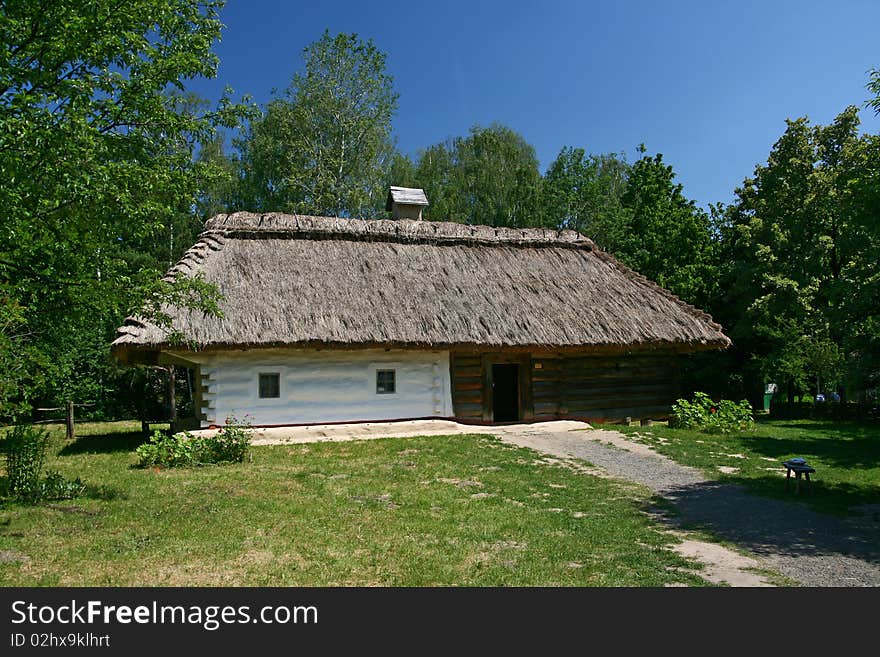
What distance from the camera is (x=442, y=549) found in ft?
21.6

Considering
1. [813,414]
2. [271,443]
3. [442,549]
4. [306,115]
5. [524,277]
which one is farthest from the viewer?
[306,115]

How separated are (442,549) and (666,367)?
47.5 ft

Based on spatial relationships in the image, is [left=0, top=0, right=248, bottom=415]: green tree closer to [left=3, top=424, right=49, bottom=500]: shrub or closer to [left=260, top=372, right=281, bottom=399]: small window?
[left=3, top=424, right=49, bottom=500]: shrub

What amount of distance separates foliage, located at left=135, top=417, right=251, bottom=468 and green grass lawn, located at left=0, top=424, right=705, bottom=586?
0.39 metres

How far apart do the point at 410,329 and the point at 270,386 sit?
12.0ft

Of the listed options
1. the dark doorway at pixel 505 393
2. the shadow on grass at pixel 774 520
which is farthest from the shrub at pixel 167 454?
the dark doorway at pixel 505 393

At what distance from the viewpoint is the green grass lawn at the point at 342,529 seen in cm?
581

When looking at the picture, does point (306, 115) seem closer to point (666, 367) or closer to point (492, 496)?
point (666, 367)

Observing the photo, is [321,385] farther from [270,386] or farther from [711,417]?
[711,417]

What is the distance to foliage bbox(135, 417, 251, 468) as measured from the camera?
11148mm

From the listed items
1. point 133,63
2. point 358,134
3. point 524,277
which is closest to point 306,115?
point 358,134

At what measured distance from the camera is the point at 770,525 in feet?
25.5

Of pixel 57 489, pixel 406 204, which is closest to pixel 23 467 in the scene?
pixel 57 489

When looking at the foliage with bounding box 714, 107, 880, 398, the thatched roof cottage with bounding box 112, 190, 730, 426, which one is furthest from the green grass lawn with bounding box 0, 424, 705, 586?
the foliage with bounding box 714, 107, 880, 398
